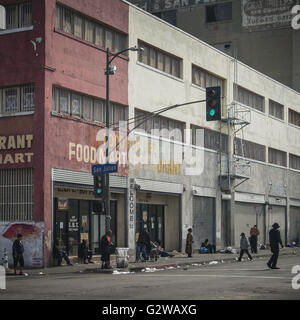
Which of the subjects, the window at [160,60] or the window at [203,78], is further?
the window at [203,78]

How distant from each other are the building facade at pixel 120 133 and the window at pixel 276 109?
2.42 metres

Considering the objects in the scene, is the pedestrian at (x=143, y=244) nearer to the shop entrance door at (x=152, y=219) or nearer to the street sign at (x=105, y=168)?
the street sign at (x=105, y=168)

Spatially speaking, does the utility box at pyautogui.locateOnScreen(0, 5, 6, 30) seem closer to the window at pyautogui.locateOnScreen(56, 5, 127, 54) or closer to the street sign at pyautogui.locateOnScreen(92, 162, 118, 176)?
the window at pyautogui.locateOnScreen(56, 5, 127, 54)

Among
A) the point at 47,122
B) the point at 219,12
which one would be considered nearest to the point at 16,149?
the point at 47,122

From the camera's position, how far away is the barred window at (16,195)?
30422 mm

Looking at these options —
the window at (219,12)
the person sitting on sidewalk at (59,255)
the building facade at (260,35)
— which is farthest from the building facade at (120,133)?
the window at (219,12)

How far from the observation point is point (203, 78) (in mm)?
45781

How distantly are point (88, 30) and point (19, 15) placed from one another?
392 cm

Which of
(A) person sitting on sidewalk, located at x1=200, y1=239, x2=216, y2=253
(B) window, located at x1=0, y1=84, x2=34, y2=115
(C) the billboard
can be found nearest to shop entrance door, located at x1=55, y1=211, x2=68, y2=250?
(B) window, located at x1=0, y1=84, x2=34, y2=115

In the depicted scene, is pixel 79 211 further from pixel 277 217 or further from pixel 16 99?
pixel 277 217

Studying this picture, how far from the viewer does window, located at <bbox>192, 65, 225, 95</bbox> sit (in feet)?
146

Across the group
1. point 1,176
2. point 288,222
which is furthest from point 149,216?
point 288,222

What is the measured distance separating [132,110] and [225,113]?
12.4 m

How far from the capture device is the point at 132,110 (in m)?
36.9
